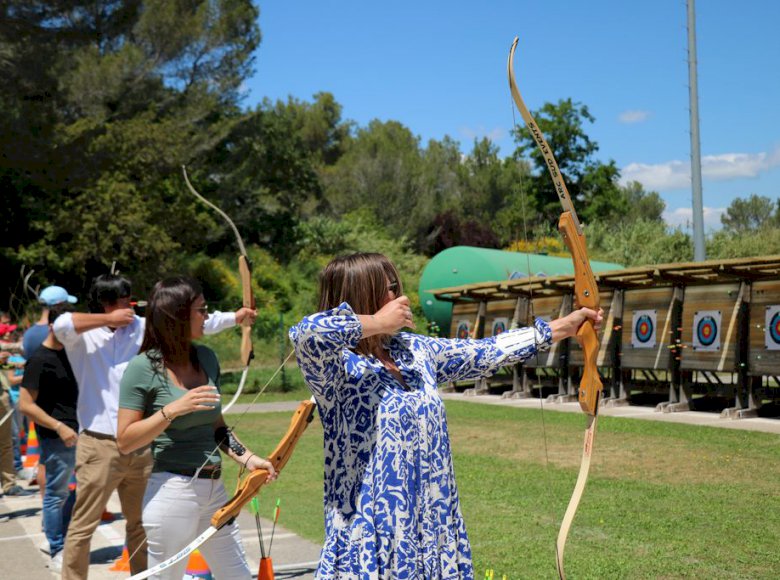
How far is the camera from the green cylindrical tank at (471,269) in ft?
76.0

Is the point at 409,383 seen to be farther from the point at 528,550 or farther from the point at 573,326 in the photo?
the point at 528,550

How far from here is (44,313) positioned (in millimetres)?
6254

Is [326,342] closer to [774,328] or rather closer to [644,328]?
[774,328]

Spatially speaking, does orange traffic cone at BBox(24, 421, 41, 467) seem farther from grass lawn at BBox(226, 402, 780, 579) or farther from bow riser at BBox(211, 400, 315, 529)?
bow riser at BBox(211, 400, 315, 529)

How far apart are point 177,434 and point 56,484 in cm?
264

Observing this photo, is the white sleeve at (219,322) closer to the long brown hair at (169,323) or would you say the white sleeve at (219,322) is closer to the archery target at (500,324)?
the long brown hair at (169,323)

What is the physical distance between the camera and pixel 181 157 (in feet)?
97.7

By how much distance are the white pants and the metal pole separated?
54.5ft

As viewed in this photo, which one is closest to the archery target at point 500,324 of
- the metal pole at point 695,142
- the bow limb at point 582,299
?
the metal pole at point 695,142

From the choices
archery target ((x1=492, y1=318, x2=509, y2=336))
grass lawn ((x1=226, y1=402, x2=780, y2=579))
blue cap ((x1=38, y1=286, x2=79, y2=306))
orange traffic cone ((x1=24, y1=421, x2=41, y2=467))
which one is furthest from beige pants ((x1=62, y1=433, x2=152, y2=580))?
archery target ((x1=492, y1=318, x2=509, y2=336))

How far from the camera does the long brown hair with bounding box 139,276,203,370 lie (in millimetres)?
3707

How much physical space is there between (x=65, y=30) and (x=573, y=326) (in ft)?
96.8

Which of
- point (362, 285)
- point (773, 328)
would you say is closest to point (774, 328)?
point (773, 328)

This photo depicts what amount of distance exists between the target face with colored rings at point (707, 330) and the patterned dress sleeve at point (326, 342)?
1190 centimetres
